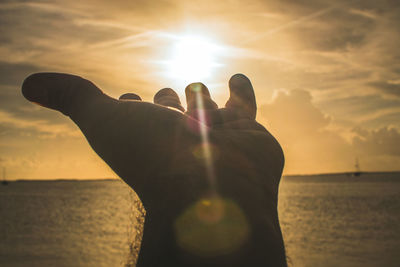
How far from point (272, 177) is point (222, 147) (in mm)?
234

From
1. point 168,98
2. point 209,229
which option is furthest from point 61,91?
point 209,229

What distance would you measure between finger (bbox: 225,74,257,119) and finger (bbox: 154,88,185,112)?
7.7 inches

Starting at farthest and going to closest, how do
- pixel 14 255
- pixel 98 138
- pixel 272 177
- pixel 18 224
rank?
pixel 18 224
pixel 14 255
pixel 272 177
pixel 98 138

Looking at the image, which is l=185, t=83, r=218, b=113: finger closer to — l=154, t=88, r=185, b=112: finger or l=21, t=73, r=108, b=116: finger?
l=154, t=88, r=185, b=112: finger

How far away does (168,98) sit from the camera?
151 cm

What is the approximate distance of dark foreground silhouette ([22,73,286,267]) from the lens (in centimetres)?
101

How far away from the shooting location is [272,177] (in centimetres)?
126

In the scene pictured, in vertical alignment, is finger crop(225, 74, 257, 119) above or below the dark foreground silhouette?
above

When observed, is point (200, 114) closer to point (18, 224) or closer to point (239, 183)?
point (239, 183)

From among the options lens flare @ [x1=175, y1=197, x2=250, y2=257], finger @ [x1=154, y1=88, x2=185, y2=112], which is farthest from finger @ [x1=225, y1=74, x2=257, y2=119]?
lens flare @ [x1=175, y1=197, x2=250, y2=257]

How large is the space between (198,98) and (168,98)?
14 centimetres

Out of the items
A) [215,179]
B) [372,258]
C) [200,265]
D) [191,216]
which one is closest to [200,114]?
[215,179]

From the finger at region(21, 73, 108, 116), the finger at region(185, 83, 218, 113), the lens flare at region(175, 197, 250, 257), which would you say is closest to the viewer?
the lens flare at region(175, 197, 250, 257)

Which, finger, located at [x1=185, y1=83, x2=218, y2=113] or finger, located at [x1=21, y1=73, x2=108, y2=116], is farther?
finger, located at [x1=185, y1=83, x2=218, y2=113]
